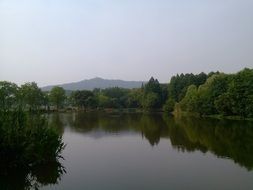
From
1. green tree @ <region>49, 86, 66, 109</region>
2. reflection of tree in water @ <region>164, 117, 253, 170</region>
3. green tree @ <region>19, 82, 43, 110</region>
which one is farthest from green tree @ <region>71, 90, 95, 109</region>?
reflection of tree in water @ <region>164, 117, 253, 170</region>

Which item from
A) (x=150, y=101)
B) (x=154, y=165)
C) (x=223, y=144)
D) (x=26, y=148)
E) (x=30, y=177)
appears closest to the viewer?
(x=30, y=177)

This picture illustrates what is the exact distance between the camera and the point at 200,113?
89.8m

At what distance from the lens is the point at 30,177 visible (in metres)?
21.3

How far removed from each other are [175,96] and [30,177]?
103570mm

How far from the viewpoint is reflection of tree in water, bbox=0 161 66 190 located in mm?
19672

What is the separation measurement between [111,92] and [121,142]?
125708 mm

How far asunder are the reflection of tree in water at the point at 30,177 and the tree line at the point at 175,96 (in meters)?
4.40

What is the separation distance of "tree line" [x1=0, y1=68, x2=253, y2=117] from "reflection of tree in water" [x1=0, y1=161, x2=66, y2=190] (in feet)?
14.4

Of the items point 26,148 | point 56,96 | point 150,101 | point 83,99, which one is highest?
point 56,96

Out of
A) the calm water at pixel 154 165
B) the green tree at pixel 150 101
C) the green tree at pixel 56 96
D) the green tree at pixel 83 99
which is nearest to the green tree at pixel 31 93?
the green tree at pixel 56 96

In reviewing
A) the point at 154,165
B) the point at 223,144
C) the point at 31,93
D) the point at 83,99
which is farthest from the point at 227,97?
the point at 83,99

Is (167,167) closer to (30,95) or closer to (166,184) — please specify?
(166,184)

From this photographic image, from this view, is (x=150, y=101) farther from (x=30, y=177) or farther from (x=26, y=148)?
(x=30, y=177)

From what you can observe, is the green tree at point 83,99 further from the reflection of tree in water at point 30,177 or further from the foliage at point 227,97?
the reflection of tree in water at point 30,177
